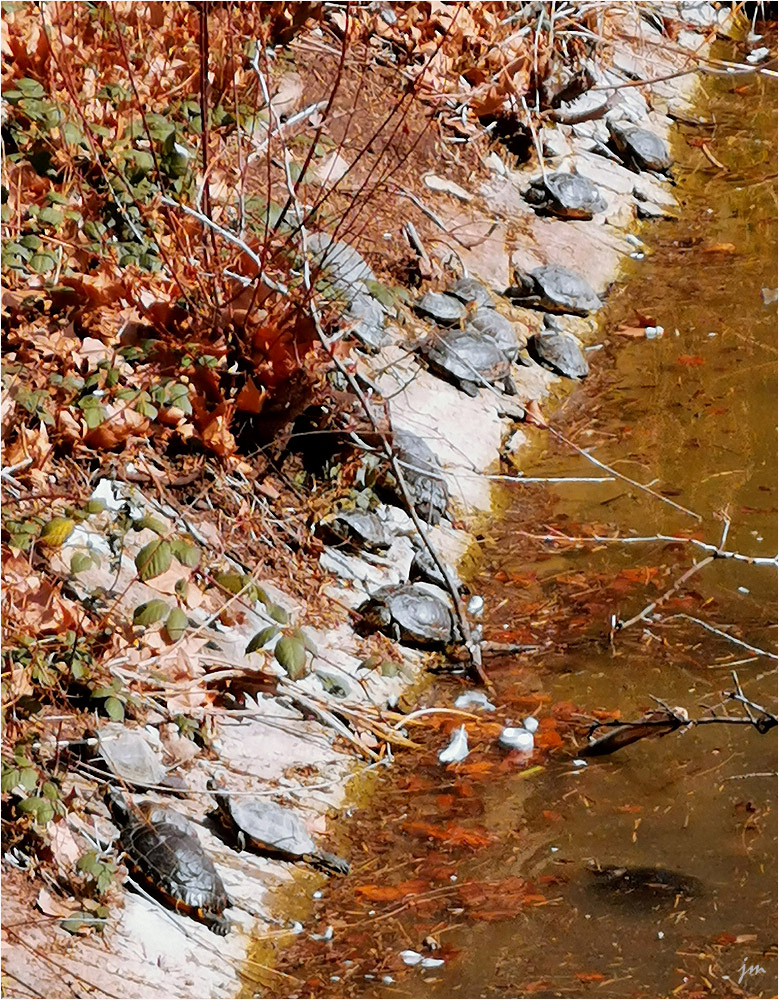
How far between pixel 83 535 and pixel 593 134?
3.83 m

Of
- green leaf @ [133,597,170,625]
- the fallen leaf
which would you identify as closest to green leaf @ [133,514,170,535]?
green leaf @ [133,597,170,625]

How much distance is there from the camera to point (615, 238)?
5824mm

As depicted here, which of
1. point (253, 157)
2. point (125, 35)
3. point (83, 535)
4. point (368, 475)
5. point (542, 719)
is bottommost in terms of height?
point (542, 719)

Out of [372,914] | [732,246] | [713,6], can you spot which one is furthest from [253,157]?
[713,6]

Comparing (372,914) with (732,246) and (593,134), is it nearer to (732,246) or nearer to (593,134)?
(732,246)

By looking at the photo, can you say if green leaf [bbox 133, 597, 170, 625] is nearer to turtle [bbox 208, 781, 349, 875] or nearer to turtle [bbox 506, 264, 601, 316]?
turtle [bbox 208, 781, 349, 875]

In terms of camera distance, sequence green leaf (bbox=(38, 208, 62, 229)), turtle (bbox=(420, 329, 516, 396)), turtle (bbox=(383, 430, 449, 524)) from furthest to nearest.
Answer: turtle (bbox=(420, 329, 516, 396)), turtle (bbox=(383, 430, 449, 524)), green leaf (bbox=(38, 208, 62, 229))

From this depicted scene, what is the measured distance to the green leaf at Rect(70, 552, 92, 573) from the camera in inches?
125

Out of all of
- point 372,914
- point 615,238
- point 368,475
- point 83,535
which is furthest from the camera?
point 615,238

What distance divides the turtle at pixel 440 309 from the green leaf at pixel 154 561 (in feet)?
6.54

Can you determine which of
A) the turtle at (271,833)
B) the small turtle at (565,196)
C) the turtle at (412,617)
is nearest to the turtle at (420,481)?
the turtle at (412,617)

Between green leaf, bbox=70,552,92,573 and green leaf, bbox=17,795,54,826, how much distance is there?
0.64 meters

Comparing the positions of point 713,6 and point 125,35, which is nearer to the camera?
point 125,35

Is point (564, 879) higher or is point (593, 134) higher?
point (593, 134)
